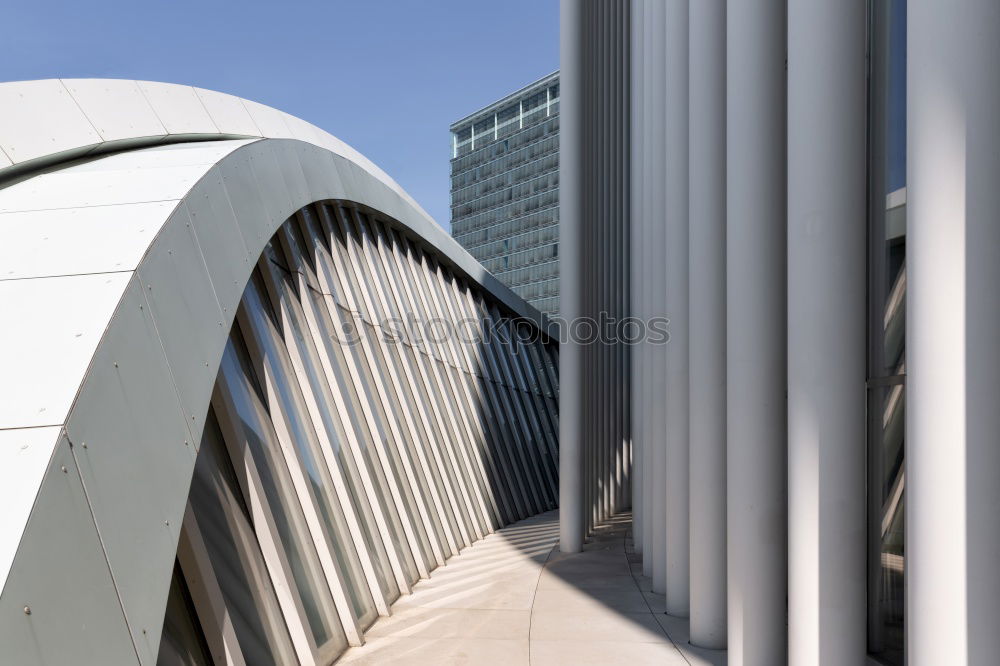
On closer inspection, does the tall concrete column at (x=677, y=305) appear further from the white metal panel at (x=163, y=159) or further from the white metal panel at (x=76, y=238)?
the white metal panel at (x=76, y=238)

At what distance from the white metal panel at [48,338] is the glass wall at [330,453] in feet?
5.53

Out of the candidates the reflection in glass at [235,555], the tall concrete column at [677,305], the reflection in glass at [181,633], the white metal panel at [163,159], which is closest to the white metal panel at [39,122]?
the white metal panel at [163,159]

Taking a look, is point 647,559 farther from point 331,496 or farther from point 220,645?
point 220,645

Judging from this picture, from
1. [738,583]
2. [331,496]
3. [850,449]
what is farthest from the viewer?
[331,496]

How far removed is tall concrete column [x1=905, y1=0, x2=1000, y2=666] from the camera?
4.50m

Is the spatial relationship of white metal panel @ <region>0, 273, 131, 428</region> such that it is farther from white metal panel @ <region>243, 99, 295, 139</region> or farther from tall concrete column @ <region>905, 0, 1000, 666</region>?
white metal panel @ <region>243, 99, 295, 139</region>

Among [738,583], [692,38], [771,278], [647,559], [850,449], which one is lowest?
[647,559]

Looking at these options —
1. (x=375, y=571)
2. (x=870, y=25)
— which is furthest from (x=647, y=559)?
(x=870, y=25)

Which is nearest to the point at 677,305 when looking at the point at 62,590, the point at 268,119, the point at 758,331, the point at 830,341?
the point at 758,331

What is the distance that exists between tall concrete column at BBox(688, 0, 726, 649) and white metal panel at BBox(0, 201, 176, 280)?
5.31 m

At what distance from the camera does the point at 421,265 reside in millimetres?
18375

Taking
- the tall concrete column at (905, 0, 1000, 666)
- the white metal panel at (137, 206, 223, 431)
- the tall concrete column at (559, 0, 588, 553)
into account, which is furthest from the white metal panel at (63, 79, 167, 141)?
the tall concrete column at (905, 0, 1000, 666)

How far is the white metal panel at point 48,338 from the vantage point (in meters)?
3.62

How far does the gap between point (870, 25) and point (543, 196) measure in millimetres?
108279
